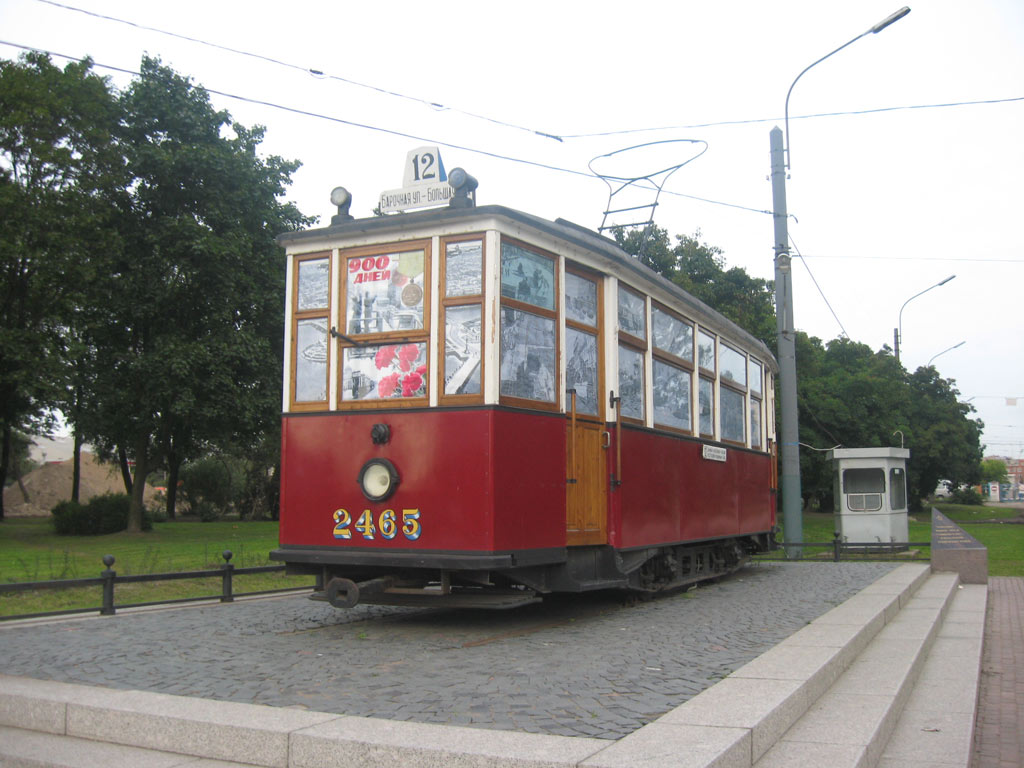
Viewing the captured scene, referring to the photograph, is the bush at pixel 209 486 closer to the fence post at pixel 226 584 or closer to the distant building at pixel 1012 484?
the fence post at pixel 226 584

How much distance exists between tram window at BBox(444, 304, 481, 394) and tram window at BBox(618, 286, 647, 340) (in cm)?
210

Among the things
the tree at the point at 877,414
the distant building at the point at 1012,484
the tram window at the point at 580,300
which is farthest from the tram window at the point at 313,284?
the distant building at the point at 1012,484

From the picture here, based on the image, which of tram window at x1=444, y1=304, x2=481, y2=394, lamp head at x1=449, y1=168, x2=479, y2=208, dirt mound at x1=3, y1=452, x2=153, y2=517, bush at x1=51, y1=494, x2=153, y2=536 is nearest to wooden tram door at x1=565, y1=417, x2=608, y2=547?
tram window at x1=444, y1=304, x2=481, y2=394

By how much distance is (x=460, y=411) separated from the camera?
7.95 metres

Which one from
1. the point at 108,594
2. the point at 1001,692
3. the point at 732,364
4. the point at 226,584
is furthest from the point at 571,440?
the point at 732,364

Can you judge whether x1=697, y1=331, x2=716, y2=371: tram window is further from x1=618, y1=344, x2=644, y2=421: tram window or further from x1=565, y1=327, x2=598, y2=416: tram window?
x1=565, y1=327, x2=598, y2=416: tram window

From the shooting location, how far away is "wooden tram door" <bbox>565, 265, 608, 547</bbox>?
8.88m

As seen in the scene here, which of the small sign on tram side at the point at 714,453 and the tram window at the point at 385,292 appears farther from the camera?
the small sign on tram side at the point at 714,453

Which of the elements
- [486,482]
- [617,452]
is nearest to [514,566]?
[486,482]

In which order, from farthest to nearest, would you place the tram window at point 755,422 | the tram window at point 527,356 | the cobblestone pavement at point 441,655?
1. the tram window at point 755,422
2. the tram window at point 527,356
3. the cobblestone pavement at point 441,655

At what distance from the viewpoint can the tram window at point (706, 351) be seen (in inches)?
486

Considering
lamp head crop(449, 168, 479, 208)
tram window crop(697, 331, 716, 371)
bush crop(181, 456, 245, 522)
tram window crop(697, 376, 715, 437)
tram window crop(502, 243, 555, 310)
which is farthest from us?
bush crop(181, 456, 245, 522)

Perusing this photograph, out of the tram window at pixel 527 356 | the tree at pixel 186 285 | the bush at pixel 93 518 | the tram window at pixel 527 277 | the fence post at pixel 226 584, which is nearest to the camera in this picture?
the tram window at pixel 527 356

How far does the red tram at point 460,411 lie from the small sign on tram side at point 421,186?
0.30 meters
